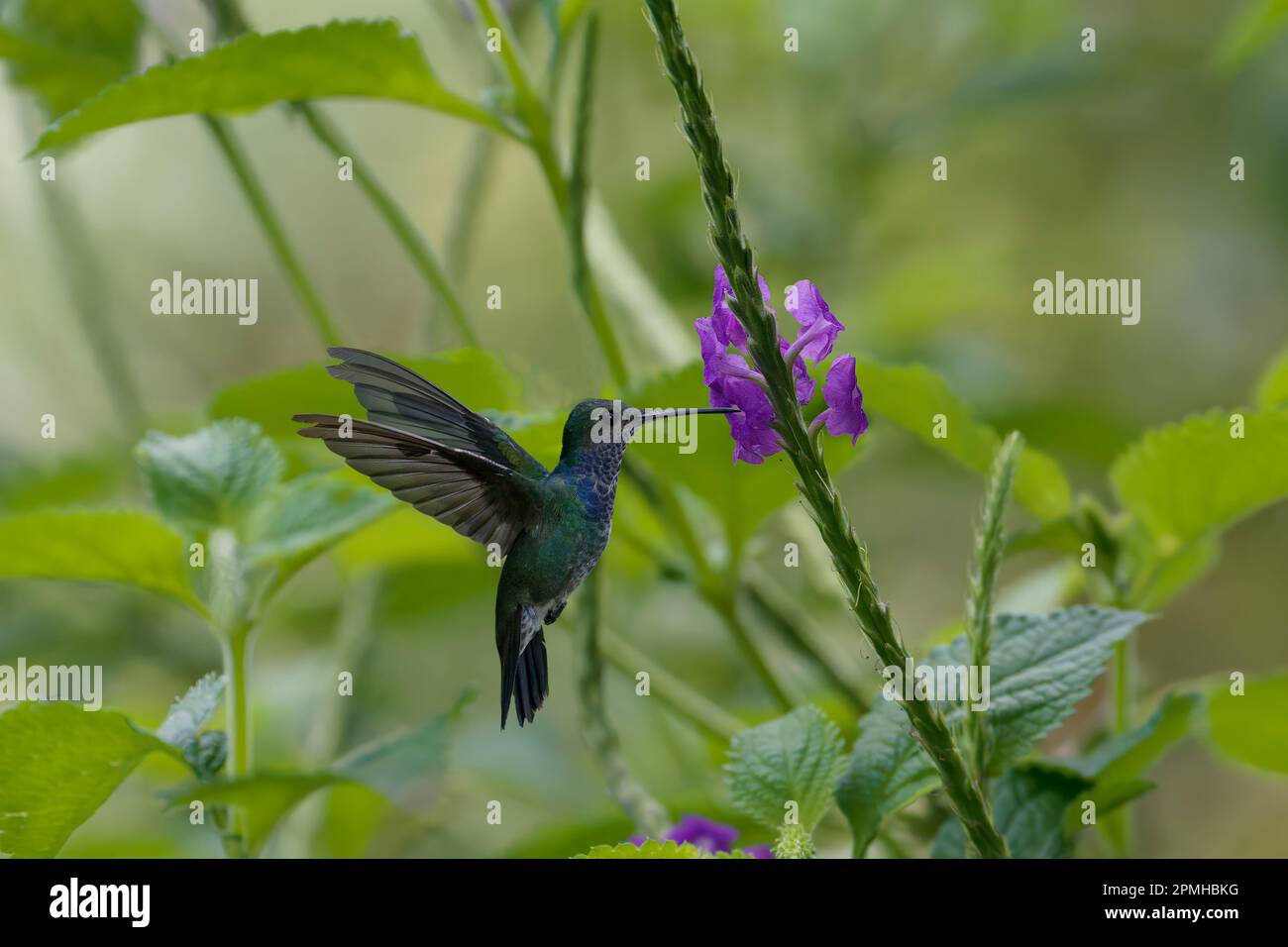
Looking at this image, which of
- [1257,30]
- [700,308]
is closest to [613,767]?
[1257,30]

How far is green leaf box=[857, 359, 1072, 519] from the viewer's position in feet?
1.61

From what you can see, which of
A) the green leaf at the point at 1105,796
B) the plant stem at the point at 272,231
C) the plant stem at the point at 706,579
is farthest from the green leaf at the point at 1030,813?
the plant stem at the point at 272,231

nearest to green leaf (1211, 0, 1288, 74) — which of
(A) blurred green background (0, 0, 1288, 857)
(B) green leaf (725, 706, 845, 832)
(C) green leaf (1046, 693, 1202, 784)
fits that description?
(A) blurred green background (0, 0, 1288, 857)

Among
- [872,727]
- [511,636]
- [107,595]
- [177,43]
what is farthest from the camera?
[107,595]

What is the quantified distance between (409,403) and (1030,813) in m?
0.31

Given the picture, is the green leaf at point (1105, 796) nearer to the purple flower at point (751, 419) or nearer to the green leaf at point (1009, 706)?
the green leaf at point (1009, 706)

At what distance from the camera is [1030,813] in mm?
500

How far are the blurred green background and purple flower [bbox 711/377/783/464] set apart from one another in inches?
4.5

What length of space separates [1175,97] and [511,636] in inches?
79.2

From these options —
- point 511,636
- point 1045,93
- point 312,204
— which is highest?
point 312,204

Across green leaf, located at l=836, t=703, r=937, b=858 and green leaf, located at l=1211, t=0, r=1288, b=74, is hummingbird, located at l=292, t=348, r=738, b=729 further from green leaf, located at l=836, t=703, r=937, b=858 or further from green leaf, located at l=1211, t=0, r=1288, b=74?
green leaf, located at l=1211, t=0, r=1288, b=74
